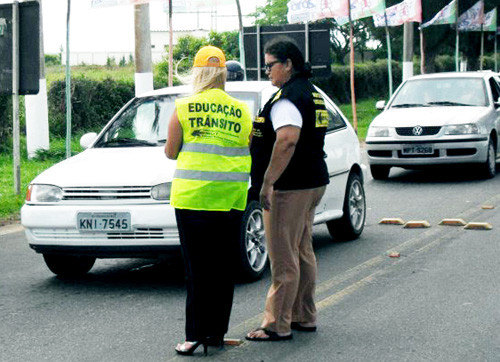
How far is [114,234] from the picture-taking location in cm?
816

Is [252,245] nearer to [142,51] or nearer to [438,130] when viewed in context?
[438,130]

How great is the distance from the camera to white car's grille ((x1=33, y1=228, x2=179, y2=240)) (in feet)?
26.5

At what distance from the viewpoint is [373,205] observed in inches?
530

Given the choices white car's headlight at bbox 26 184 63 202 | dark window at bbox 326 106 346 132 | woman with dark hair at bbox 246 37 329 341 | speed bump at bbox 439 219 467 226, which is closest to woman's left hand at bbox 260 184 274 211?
woman with dark hair at bbox 246 37 329 341

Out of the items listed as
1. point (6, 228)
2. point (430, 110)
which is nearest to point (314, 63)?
point (430, 110)

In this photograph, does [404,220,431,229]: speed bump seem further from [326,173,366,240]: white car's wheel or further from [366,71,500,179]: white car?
[366,71,500,179]: white car

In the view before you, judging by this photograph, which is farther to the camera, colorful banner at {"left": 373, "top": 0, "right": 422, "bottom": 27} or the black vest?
colorful banner at {"left": 373, "top": 0, "right": 422, "bottom": 27}

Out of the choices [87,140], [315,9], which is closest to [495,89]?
[315,9]

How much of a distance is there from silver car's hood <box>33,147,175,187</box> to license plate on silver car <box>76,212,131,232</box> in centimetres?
23

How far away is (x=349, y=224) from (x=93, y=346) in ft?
14.3

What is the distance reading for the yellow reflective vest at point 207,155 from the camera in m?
6.28

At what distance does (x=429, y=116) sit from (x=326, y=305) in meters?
8.85

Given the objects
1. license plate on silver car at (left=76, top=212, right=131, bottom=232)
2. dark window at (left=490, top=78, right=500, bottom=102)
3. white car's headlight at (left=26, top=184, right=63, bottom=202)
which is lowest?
license plate on silver car at (left=76, top=212, right=131, bottom=232)

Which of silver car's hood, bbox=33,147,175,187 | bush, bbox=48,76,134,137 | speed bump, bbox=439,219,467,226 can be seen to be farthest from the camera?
bush, bbox=48,76,134,137
